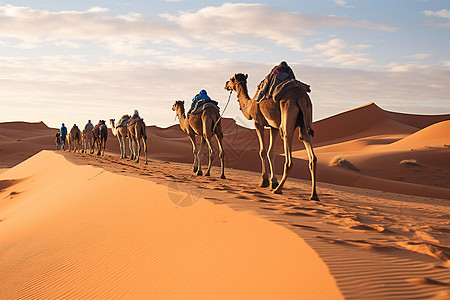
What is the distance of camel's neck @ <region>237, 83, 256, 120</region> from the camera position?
1096 cm

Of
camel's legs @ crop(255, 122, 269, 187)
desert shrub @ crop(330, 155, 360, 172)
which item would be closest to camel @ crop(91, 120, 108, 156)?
desert shrub @ crop(330, 155, 360, 172)

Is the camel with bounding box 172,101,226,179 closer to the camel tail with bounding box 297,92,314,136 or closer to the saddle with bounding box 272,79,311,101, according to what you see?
the saddle with bounding box 272,79,311,101

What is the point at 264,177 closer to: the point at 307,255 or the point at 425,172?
the point at 307,255

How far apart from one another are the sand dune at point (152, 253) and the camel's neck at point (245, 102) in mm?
3368

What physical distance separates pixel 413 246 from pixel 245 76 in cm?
804

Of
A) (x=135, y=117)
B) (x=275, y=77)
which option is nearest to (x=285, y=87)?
(x=275, y=77)

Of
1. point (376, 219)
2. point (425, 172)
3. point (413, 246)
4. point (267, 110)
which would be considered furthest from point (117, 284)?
point (425, 172)

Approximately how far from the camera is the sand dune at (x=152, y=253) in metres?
3.96

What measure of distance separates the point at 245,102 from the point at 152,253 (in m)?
6.66

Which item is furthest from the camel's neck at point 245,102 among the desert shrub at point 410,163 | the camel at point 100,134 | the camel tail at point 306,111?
the desert shrub at point 410,163

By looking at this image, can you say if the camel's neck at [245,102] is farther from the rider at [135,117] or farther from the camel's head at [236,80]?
the rider at [135,117]

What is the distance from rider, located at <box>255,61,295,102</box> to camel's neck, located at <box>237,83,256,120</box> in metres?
0.89

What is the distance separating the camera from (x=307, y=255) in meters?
4.13

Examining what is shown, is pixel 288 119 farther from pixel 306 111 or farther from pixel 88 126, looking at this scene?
pixel 88 126
